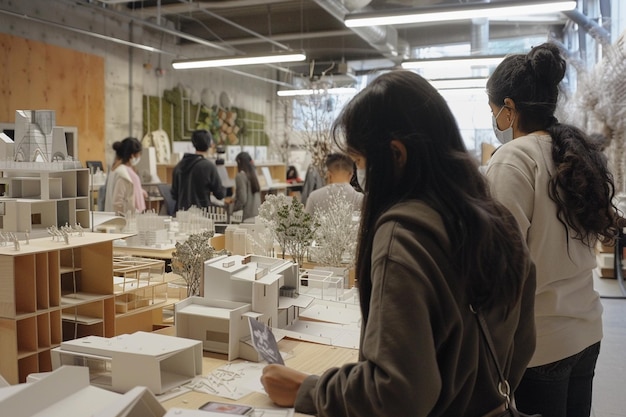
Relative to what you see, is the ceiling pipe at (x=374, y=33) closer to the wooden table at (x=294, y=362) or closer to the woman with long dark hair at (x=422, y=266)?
the wooden table at (x=294, y=362)

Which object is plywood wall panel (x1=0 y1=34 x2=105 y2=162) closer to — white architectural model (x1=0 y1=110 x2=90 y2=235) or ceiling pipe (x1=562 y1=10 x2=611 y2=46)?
white architectural model (x1=0 y1=110 x2=90 y2=235)

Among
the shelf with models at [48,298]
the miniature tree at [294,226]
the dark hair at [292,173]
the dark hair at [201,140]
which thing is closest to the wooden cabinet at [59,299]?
the shelf with models at [48,298]

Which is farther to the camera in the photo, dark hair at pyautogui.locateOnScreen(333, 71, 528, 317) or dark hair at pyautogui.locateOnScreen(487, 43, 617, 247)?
dark hair at pyautogui.locateOnScreen(487, 43, 617, 247)

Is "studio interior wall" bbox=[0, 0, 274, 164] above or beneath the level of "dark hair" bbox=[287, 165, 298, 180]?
above

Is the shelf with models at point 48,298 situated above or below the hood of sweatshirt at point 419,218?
below

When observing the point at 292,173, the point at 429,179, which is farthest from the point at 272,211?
the point at 292,173

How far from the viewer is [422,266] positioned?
1050mm

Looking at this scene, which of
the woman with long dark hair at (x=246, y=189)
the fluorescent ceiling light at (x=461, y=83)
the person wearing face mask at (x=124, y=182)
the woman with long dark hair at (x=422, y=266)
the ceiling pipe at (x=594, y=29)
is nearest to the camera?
the woman with long dark hair at (x=422, y=266)

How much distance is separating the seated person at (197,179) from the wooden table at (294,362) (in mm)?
4003

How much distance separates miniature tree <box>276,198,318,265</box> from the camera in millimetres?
3264

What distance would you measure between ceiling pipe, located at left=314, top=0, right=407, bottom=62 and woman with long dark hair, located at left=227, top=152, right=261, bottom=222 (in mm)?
2218

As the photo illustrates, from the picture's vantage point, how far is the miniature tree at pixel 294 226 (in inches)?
128

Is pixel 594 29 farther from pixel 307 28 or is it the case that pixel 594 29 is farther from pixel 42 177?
pixel 42 177

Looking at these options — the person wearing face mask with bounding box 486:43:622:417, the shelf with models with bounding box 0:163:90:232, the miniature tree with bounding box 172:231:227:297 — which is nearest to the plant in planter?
the miniature tree with bounding box 172:231:227:297
